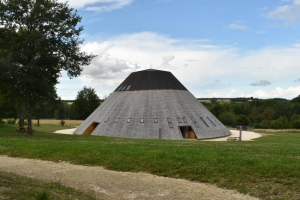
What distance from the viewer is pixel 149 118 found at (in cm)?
3959

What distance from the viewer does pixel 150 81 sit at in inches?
1807

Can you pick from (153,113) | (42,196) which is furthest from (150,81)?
(42,196)

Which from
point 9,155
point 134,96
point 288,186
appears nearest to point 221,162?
point 288,186

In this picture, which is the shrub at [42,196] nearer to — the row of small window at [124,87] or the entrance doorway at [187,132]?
the entrance doorway at [187,132]

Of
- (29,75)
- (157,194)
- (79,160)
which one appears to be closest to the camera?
(157,194)

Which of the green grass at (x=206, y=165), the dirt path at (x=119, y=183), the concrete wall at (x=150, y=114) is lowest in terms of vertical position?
the dirt path at (x=119, y=183)

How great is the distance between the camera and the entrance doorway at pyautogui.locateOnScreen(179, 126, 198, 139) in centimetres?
3886

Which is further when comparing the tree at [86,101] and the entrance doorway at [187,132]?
the tree at [86,101]

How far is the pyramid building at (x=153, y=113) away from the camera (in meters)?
38.2

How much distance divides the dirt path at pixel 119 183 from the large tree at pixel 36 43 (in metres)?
15.3

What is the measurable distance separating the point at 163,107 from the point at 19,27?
20497 millimetres

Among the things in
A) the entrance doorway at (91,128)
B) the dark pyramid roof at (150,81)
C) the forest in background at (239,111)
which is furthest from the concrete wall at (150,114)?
the forest in background at (239,111)

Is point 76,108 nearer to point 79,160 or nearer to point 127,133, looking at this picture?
point 127,133

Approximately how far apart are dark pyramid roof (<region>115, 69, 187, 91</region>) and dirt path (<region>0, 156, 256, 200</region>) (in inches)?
1252
